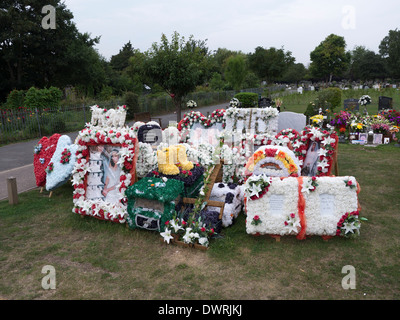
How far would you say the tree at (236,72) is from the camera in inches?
1679

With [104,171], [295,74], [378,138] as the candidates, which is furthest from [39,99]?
[295,74]

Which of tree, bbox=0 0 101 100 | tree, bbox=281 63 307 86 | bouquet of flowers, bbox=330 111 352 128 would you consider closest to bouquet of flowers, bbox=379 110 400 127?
bouquet of flowers, bbox=330 111 352 128

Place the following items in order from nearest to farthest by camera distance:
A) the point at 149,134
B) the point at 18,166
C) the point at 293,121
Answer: the point at 149,134, the point at 293,121, the point at 18,166

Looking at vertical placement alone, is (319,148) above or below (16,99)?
below

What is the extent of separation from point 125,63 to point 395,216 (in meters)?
63.0

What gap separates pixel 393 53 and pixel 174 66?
66.4 metres

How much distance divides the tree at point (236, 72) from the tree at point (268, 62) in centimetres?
1242

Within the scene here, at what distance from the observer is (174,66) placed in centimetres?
1639

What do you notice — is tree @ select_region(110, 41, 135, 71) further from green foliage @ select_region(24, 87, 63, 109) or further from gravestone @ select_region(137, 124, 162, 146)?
gravestone @ select_region(137, 124, 162, 146)

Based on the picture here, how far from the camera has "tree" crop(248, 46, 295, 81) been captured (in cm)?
5416

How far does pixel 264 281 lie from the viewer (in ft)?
13.2

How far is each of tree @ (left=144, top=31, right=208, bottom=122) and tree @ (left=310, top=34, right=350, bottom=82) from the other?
43.8 m

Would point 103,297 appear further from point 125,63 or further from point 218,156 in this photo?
point 125,63

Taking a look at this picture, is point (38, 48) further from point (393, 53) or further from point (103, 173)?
point (393, 53)
